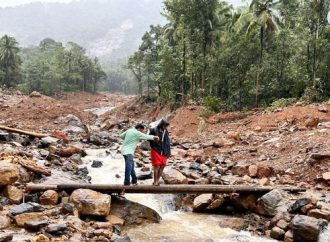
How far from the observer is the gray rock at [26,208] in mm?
9156

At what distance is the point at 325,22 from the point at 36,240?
2957 centimetres

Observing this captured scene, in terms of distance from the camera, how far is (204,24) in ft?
120

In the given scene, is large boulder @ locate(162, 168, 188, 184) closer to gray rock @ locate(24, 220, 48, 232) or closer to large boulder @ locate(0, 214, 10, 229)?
gray rock @ locate(24, 220, 48, 232)

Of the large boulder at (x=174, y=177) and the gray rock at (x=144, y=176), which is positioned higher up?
the large boulder at (x=174, y=177)

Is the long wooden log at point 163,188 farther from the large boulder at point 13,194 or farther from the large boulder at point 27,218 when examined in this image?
the large boulder at point 27,218

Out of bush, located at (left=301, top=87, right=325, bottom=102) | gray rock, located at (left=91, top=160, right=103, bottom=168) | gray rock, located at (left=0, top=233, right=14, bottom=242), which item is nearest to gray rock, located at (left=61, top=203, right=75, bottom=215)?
gray rock, located at (left=0, top=233, right=14, bottom=242)

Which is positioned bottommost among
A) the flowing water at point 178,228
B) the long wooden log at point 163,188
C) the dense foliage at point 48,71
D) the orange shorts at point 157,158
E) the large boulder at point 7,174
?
the flowing water at point 178,228

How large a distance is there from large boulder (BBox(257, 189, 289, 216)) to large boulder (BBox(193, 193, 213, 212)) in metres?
1.44

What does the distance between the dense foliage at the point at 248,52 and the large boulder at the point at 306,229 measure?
18362 mm

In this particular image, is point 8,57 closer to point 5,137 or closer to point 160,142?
point 5,137

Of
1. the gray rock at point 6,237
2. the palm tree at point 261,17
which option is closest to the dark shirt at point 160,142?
the gray rock at point 6,237

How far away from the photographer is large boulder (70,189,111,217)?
10023mm

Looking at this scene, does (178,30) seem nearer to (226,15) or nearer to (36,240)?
(226,15)

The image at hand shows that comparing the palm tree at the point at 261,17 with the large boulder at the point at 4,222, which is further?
the palm tree at the point at 261,17
